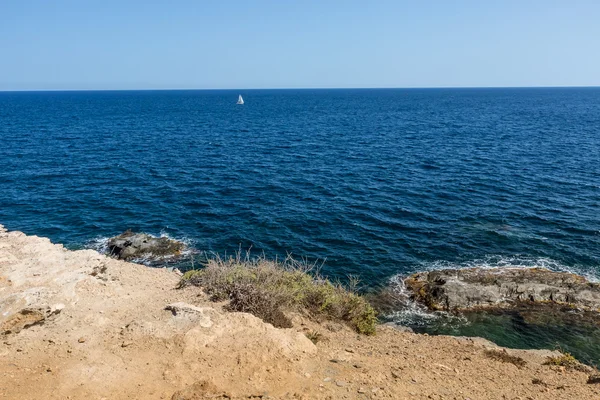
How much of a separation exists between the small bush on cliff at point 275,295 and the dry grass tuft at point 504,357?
4.60 metres

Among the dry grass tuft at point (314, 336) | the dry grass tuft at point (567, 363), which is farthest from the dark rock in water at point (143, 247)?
the dry grass tuft at point (567, 363)

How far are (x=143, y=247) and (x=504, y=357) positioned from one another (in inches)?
965

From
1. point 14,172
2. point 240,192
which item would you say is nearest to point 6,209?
point 14,172

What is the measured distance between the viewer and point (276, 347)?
42.8ft

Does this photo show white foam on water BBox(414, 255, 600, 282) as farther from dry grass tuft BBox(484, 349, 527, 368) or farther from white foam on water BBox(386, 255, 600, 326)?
dry grass tuft BBox(484, 349, 527, 368)

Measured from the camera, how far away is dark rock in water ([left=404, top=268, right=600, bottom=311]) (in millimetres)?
24047

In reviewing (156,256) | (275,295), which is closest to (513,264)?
(275,295)

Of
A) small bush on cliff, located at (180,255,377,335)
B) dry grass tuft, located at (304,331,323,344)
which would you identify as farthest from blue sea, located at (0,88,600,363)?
dry grass tuft, located at (304,331,323,344)

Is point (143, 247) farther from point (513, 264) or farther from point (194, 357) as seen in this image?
point (513, 264)

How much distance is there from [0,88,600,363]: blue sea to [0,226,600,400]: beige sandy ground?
28.0 feet

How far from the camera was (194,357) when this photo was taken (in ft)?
41.1

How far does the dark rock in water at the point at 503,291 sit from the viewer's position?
24047 mm

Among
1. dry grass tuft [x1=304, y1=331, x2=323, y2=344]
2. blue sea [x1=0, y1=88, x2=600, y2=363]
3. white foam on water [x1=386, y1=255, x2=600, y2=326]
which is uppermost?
dry grass tuft [x1=304, y1=331, x2=323, y2=344]

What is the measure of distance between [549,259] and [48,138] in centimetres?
7569
